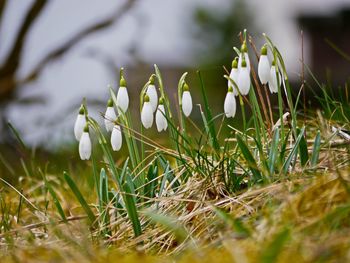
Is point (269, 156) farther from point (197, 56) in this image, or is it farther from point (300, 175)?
point (197, 56)

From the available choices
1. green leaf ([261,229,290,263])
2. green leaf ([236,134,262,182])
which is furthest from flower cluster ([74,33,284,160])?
green leaf ([261,229,290,263])

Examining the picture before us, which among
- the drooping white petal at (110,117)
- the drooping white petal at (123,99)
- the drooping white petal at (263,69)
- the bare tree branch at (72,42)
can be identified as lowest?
the bare tree branch at (72,42)

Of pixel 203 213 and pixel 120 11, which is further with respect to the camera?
pixel 120 11

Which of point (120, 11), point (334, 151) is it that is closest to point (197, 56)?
point (120, 11)

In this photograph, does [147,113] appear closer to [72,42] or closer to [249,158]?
[249,158]

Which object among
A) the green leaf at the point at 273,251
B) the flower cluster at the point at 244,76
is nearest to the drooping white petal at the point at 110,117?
the flower cluster at the point at 244,76

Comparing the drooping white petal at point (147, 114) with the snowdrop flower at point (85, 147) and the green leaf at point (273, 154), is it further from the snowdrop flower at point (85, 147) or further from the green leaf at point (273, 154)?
the green leaf at point (273, 154)
